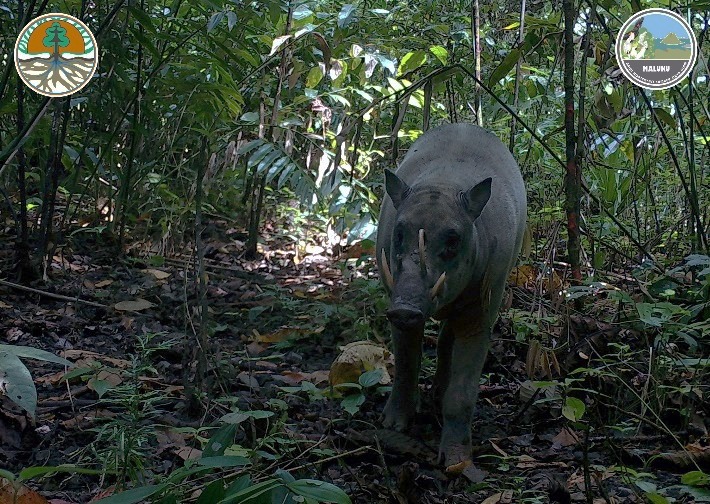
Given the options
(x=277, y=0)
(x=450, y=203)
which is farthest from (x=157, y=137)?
(x=450, y=203)

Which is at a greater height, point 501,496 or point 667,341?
point 667,341

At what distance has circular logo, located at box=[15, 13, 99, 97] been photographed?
12.2ft

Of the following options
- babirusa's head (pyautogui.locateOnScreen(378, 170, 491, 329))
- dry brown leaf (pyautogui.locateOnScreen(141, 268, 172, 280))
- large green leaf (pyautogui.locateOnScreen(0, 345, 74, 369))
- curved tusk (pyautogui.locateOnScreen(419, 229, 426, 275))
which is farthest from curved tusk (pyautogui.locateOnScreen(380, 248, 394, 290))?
dry brown leaf (pyautogui.locateOnScreen(141, 268, 172, 280))

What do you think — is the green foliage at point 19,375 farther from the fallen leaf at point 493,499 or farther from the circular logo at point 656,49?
the circular logo at point 656,49

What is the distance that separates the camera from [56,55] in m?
3.86

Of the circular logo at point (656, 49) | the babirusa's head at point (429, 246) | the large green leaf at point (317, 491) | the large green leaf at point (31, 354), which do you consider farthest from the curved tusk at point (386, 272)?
the circular logo at point (656, 49)

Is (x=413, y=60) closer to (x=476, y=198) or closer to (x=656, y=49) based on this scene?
(x=656, y=49)

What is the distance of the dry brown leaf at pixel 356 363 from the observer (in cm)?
390

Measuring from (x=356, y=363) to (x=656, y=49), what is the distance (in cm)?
253

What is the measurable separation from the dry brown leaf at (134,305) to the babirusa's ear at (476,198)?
7.31ft

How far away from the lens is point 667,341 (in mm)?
3707

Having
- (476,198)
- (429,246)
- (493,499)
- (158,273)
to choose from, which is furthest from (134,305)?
(493,499)

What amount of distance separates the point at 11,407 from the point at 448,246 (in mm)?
1890

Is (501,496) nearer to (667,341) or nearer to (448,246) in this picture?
(448,246)
